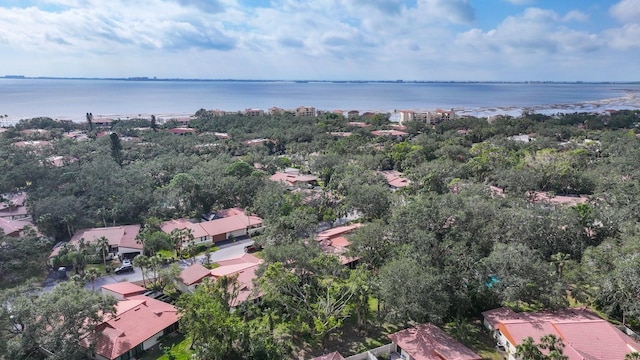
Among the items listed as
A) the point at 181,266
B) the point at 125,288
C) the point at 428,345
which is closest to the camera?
the point at 428,345

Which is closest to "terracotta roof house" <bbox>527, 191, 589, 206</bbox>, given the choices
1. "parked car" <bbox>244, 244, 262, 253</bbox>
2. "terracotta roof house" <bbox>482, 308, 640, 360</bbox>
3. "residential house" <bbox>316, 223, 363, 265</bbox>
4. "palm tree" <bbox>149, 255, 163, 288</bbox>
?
"residential house" <bbox>316, 223, 363, 265</bbox>

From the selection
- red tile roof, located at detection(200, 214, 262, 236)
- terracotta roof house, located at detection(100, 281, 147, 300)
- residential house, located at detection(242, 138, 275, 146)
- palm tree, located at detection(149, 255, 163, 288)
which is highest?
residential house, located at detection(242, 138, 275, 146)

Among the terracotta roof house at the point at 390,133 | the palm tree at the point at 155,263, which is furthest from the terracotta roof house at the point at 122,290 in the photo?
the terracotta roof house at the point at 390,133

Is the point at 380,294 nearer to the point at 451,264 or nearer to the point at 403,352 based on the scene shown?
the point at 403,352

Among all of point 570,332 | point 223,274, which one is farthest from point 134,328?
point 570,332

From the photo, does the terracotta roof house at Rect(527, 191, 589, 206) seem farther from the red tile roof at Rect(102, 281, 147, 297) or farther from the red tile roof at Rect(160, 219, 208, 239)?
the red tile roof at Rect(102, 281, 147, 297)

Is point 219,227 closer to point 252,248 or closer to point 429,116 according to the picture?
point 252,248
